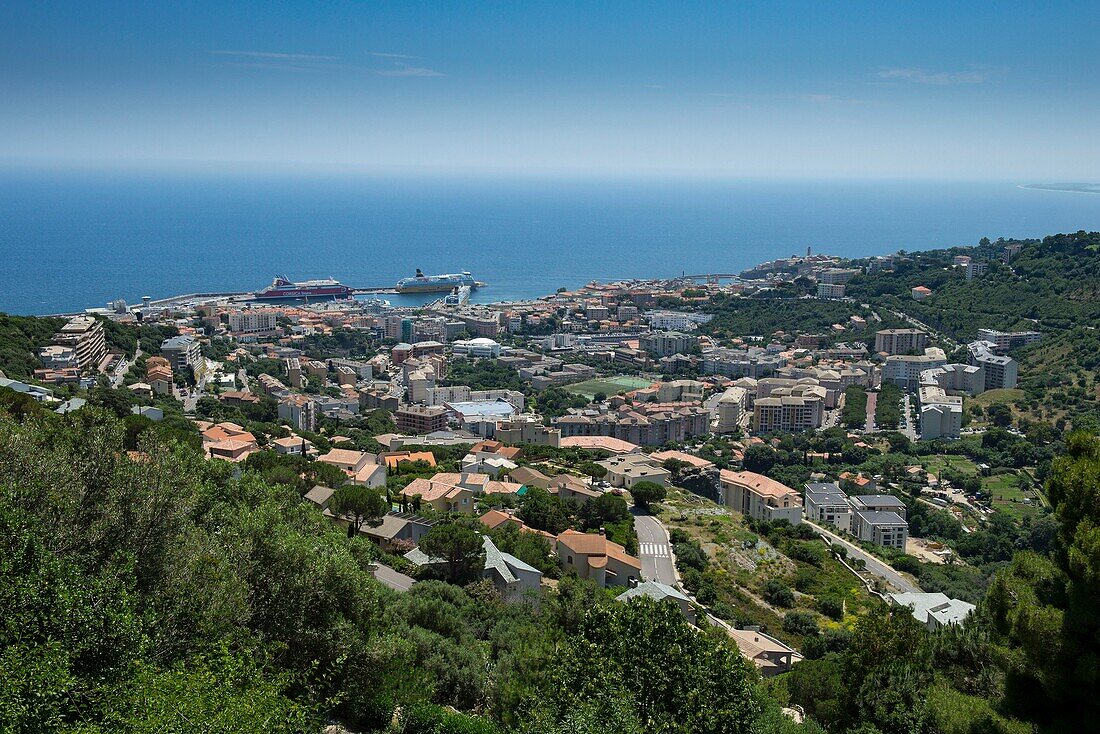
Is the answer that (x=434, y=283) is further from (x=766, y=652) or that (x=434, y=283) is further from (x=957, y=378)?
(x=766, y=652)

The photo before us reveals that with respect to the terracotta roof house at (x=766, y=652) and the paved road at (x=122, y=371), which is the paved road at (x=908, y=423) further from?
the paved road at (x=122, y=371)

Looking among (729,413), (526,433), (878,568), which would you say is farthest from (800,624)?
(729,413)

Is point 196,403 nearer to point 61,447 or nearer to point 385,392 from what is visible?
point 385,392

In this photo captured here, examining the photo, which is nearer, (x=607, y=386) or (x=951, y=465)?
(x=951, y=465)

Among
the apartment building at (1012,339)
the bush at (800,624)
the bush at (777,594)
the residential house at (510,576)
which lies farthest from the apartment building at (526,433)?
the apartment building at (1012,339)

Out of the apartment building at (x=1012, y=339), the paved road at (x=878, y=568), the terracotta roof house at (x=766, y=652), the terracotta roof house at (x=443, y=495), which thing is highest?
the apartment building at (x=1012, y=339)

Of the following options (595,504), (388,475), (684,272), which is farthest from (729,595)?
(684,272)

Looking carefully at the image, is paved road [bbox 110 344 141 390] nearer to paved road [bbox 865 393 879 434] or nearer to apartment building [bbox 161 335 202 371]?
apartment building [bbox 161 335 202 371]
